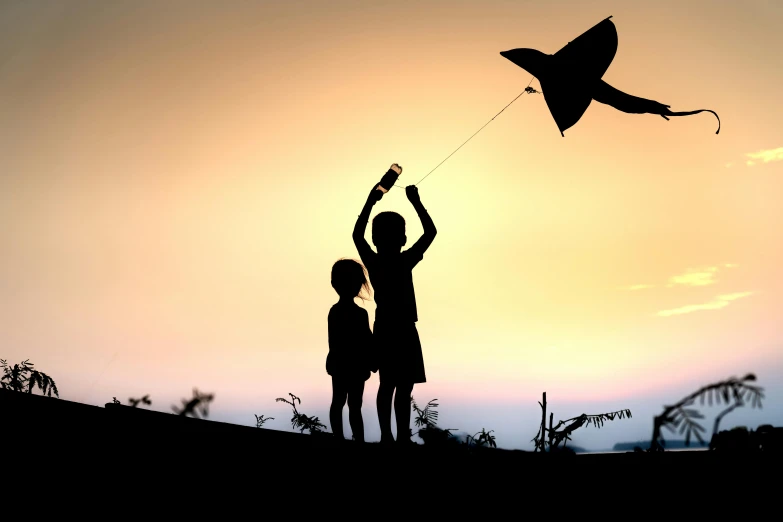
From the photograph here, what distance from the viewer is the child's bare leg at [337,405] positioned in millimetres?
7336

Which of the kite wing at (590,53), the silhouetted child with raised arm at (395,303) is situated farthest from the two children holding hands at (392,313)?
the kite wing at (590,53)

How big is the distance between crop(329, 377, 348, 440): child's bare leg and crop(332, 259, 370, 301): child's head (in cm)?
93

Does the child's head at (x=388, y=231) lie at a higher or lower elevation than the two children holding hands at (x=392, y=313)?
higher

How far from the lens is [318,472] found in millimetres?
3408

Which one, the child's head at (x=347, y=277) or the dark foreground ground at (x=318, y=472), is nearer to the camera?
the dark foreground ground at (x=318, y=472)

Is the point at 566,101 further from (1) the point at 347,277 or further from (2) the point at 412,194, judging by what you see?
(1) the point at 347,277

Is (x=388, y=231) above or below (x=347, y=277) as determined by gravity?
above

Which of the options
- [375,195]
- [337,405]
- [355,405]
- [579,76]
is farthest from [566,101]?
[337,405]

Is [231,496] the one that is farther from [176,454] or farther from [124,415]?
[124,415]

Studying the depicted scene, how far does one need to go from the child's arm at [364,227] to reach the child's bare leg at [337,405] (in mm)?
1519

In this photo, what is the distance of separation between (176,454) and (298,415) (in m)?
4.72

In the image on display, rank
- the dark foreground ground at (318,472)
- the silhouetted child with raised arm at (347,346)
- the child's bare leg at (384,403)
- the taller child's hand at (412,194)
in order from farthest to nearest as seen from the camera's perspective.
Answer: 1. the silhouetted child with raised arm at (347,346)
2. the taller child's hand at (412,194)
3. the child's bare leg at (384,403)
4. the dark foreground ground at (318,472)

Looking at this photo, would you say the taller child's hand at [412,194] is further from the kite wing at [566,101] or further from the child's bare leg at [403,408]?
the kite wing at [566,101]

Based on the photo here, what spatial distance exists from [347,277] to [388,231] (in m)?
1.12
